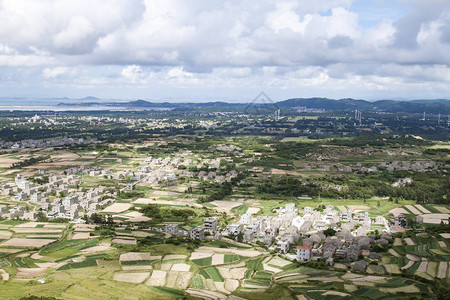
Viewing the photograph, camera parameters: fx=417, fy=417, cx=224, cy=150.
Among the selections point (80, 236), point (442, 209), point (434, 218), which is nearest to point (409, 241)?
point (434, 218)

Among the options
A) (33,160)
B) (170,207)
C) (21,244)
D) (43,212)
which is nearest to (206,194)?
(170,207)

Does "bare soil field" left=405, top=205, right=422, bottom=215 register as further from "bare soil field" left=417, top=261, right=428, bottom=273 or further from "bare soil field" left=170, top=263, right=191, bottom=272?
"bare soil field" left=170, top=263, right=191, bottom=272

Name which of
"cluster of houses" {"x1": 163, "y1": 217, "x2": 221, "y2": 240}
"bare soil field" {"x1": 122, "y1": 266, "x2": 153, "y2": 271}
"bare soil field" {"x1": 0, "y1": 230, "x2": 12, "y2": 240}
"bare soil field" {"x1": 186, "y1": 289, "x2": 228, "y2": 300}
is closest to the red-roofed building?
"cluster of houses" {"x1": 163, "y1": 217, "x2": 221, "y2": 240}

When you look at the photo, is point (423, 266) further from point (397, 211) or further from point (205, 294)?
point (397, 211)

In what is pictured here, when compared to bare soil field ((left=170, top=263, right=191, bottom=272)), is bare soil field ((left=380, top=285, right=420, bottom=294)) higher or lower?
higher

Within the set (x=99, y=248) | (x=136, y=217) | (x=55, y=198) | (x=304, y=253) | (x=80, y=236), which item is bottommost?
(x=55, y=198)

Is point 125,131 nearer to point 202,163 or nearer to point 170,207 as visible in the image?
point 202,163

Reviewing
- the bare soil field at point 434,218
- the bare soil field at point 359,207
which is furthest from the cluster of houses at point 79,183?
the bare soil field at point 434,218

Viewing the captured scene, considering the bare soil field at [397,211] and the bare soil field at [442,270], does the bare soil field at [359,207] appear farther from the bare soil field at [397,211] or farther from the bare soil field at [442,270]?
the bare soil field at [442,270]

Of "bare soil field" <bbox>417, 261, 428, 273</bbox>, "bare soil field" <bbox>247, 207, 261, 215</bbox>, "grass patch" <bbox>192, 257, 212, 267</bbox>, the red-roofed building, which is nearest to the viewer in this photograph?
"bare soil field" <bbox>417, 261, 428, 273</bbox>
